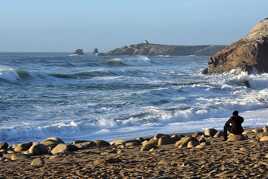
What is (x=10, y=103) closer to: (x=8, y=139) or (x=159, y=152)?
(x=8, y=139)

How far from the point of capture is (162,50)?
15112 cm

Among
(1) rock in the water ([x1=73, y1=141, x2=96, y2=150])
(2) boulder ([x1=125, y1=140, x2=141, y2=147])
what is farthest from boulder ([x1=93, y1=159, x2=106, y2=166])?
(2) boulder ([x1=125, y1=140, x2=141, y2=147])

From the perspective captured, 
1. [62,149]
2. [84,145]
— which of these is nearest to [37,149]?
[62,149]

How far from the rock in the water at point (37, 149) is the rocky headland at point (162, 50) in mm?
134936

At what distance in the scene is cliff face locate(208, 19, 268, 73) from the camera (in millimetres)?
48750

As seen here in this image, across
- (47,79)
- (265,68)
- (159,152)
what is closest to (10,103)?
(159,152)

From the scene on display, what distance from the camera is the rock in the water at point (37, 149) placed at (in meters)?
11.2

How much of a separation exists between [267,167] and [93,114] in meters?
11.6

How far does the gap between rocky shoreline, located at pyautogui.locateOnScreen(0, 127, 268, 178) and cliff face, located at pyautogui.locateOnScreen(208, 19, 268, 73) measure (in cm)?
3734

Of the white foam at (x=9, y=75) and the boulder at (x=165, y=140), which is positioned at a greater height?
the white foam at (x=9, y=75)

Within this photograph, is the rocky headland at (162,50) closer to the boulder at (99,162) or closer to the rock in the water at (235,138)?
the rock in the water at (235,138)

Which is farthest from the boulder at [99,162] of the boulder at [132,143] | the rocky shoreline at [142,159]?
the boulder at [132,143]

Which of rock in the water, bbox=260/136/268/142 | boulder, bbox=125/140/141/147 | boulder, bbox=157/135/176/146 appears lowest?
boulder, bbox=125/140/141/147

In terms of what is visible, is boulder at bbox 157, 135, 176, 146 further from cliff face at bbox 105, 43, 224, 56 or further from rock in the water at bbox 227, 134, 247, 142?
cliff face at bbox 105, 43, 224, 56
